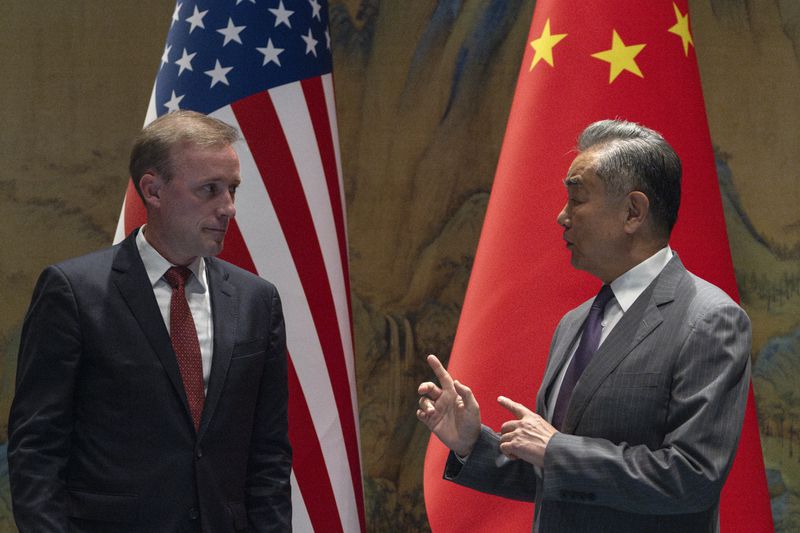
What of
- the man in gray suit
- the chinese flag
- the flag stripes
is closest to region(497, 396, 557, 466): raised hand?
the man in gray suit

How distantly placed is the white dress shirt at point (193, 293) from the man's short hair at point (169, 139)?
0.14m

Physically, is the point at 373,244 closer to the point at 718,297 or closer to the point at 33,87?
the point at 33,87

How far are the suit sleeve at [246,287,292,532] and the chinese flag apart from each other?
1.66ft

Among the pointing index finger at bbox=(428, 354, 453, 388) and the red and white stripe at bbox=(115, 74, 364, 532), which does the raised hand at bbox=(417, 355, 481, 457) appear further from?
the red and white stripe at bbox=(115, 74, 364, 532)

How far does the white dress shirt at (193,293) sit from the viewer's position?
1.80 metres

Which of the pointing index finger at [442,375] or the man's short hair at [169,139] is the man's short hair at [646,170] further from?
the man's short hair at [169,139]

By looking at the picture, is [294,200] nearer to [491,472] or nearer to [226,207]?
[226,207]

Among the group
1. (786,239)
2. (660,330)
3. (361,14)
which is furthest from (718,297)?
(361,14)

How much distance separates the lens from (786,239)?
9.36 feet

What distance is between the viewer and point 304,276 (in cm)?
243

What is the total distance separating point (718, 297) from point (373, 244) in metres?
1.67

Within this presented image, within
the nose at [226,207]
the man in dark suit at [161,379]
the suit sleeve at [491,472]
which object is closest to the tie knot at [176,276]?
the man in dark suit at [161,379]

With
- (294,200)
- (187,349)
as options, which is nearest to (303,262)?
(294,200)

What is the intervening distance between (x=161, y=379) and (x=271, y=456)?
0.30m
